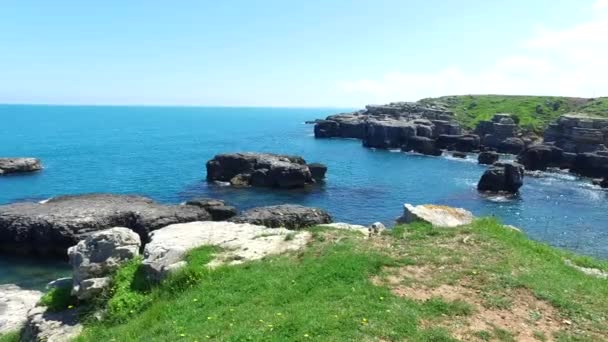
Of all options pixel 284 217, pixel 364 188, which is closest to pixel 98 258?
pixel 284 217

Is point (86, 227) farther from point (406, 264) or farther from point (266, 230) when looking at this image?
point (406, 264)

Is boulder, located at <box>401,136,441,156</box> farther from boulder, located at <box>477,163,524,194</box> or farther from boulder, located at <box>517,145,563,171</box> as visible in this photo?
boulder, located at <box>477,163,524,194</box>

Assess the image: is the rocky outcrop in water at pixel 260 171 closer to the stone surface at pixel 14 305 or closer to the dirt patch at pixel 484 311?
the stone surface at pixel 14 305

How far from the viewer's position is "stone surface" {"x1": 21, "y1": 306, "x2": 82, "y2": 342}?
18.3m

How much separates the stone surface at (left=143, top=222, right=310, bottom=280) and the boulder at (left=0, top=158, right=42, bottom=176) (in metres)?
77.0

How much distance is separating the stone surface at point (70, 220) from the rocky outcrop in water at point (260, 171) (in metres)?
25.9

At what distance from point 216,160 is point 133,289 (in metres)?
65.1

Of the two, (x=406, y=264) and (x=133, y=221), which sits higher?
(x=406, y=264)

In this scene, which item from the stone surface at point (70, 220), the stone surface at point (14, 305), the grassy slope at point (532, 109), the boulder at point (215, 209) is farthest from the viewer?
the grassy slope at point (532, 109)

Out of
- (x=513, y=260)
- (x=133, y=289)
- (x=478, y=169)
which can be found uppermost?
(x=513, y=260)

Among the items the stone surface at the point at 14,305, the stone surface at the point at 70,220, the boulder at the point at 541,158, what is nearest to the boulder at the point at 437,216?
the stone surface at the point at 14,305

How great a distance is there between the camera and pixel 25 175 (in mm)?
86312

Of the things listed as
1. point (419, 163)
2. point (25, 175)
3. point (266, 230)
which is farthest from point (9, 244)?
point (419, 163)

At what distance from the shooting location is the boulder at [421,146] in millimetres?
123188
